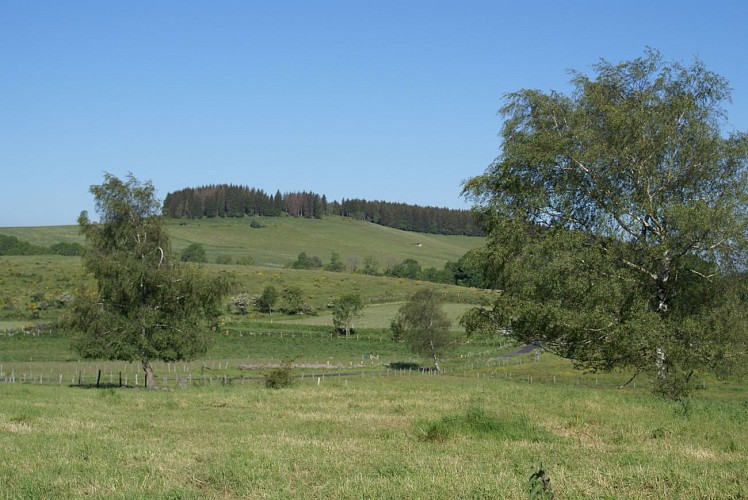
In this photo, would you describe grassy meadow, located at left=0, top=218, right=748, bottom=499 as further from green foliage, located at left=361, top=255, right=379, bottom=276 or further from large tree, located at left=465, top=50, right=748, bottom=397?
green foliage, located at left=361, top=255, right=379, bottom=276

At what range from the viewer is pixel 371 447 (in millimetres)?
13031

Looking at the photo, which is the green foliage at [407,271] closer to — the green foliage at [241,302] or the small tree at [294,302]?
the small tree at [294,302]

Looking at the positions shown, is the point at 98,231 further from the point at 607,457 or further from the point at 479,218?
the point at 607,457

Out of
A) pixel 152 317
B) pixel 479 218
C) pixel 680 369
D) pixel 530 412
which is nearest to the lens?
pixel 530 412

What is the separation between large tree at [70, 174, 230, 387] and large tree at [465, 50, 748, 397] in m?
21.2

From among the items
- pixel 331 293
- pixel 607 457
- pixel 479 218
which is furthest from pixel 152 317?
pixel 331 293

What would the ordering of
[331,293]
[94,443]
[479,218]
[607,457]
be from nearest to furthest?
[607,457], [94,443], [479,218], [331,293]

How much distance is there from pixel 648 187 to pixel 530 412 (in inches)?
409

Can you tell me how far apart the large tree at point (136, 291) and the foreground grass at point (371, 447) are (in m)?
18.5

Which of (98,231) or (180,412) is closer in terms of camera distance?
Result: (180,412)

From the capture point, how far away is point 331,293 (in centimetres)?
13200

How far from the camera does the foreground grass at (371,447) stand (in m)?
9.66

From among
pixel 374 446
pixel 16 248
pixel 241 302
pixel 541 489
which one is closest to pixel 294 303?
pixel 241 302

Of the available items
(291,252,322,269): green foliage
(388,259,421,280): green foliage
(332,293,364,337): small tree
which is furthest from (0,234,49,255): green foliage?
(332,293,364,337): small tree
